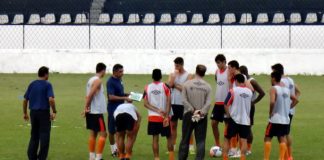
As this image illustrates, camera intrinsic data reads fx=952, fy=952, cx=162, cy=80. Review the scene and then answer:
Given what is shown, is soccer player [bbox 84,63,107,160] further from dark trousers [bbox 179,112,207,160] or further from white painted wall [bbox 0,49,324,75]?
white painted wall [bbox 0,49,324,75]

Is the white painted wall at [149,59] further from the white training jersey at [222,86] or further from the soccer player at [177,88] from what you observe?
the white training jersey at [222,86]

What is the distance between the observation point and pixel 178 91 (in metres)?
17.5

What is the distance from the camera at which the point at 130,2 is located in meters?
43.6

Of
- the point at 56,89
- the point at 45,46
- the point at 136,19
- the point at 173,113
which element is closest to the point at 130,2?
the point at 136,19

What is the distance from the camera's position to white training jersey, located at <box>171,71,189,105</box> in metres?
17.3

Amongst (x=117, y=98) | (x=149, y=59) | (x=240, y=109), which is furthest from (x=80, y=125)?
(x=149, y=59)

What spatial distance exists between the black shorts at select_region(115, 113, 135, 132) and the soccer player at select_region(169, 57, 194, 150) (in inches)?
50.2

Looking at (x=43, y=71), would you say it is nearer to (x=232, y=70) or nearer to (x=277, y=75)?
(x=232, y=70)

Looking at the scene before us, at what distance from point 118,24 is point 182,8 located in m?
3.56

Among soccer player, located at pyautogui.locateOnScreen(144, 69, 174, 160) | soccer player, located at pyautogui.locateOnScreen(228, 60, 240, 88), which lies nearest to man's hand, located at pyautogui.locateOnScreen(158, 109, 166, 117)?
soccer player, located at pyautogui.locateOnScreen(144, 69, 174, 160)

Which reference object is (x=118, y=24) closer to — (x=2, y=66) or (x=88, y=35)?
(x=88, y=35)

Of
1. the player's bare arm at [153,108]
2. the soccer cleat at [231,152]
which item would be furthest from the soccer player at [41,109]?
the soccer cleat at [231,152]

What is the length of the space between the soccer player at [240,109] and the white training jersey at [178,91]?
5.71ft

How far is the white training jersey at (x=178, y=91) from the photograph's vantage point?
17328 mm
